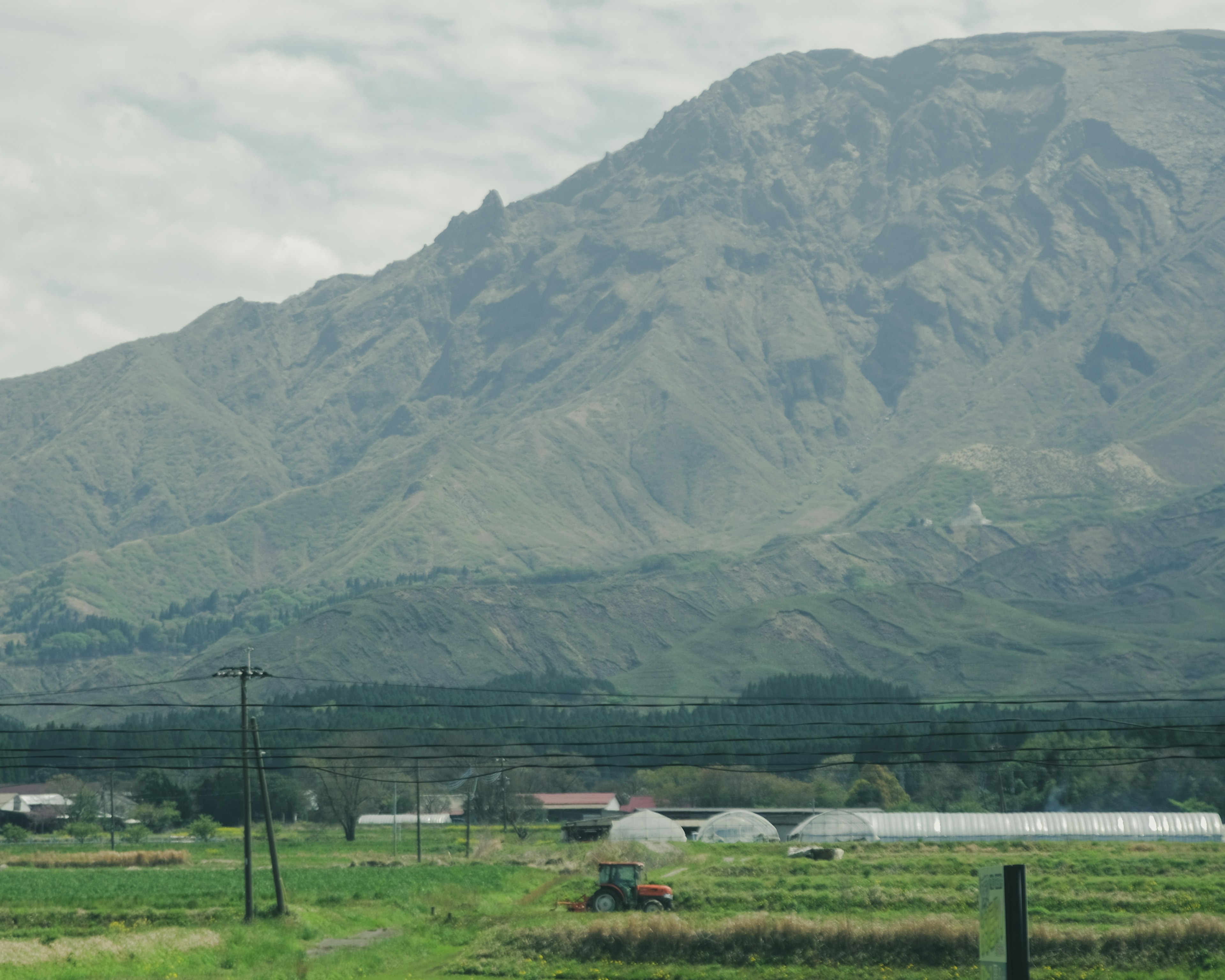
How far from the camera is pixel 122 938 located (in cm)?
6341

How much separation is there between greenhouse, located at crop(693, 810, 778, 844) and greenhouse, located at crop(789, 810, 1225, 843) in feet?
38.6

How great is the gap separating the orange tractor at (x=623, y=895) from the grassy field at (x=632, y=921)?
186 centimetres

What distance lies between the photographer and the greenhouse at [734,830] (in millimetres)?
151375

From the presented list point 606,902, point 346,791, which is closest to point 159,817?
point 346,791

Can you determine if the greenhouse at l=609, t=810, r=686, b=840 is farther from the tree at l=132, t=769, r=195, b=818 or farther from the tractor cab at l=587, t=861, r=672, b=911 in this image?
the tractor cab at l=587, t=861, r=672, b=911

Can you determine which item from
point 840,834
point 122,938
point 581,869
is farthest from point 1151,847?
point 122,938

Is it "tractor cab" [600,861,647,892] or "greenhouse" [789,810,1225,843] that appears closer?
"tractor cab" [600,861,647,892]

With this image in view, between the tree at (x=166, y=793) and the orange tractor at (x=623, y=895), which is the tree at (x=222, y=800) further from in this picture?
the orange tractor at (x=623, y=895)

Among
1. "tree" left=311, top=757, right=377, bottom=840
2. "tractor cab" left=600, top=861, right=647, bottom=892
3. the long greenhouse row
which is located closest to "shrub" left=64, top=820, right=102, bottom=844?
"tree" left=311, top=757, right=377, bottom=840

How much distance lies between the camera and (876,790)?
18612 cm

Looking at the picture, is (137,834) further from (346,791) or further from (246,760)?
(246,760)

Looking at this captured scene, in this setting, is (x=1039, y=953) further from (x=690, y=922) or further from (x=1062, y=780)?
(x=1062, y=780)

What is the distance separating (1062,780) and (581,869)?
8974 centimetres

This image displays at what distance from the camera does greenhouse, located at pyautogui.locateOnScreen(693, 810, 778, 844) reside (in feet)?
497
